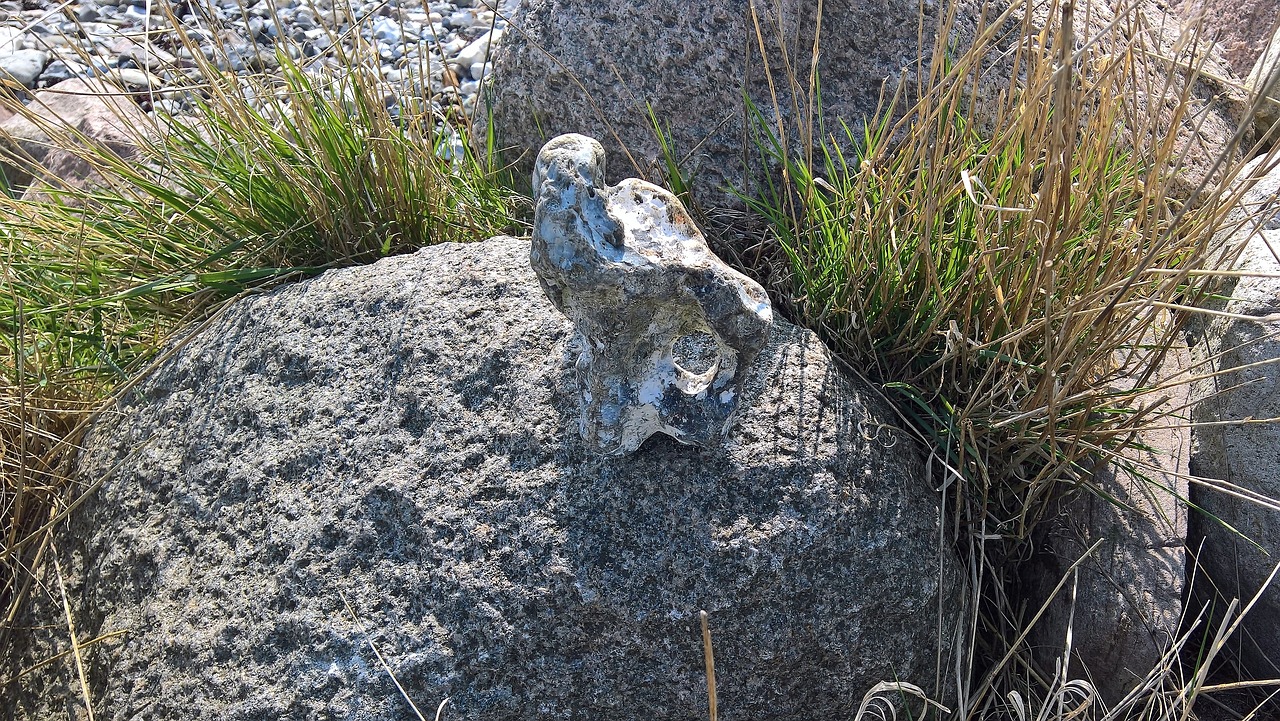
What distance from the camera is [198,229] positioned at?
8.62 feet

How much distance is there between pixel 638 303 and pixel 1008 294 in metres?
0.82

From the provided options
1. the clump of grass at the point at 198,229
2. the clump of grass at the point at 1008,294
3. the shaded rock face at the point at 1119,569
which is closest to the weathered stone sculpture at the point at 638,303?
the clump of grass at the point at 1008,294

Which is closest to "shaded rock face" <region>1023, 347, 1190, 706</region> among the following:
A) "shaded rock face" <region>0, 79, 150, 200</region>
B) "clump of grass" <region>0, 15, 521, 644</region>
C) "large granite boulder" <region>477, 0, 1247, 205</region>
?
"large granite boulder" <region>477, 0, 1247, 205</region>

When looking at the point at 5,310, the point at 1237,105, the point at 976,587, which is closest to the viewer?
the point at 976,587

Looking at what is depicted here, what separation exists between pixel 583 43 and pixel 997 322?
1.34 metres

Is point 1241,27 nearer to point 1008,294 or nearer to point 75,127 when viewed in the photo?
point 1008,294

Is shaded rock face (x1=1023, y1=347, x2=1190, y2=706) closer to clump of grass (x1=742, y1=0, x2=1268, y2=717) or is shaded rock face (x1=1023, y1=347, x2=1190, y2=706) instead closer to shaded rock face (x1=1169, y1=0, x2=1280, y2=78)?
clump of grass (x1=742, y1=0, x2=1268, y2=717)

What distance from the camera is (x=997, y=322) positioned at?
1.97m

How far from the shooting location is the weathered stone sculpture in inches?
59.4

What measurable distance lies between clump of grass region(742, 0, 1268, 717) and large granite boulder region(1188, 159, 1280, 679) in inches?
5.4

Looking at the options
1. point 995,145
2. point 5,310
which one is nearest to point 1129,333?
point 995,145

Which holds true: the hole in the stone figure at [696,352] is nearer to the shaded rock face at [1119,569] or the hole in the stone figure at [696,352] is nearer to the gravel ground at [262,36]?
the shaded rock face at [1119,569]

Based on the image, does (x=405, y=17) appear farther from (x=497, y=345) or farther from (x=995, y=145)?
(x=995, y=145)

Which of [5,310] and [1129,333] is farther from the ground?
[1129,333]
